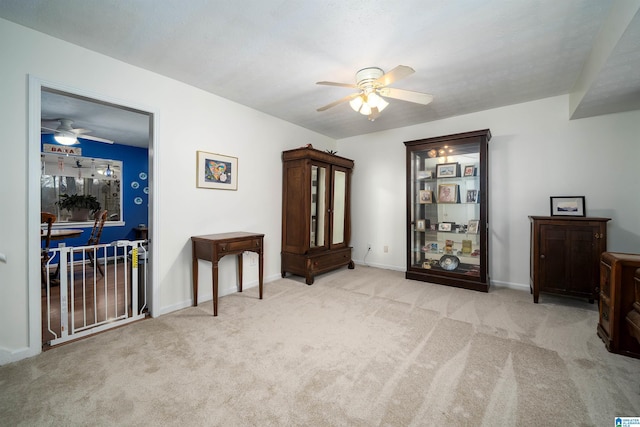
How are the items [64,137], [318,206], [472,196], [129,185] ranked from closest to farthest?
[472,196], [64,137], [318,206], [129,185]

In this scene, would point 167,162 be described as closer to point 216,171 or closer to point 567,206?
point 216,171

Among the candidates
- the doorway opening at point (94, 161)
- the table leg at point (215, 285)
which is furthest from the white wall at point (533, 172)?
the doorway opening at point (94, 161)

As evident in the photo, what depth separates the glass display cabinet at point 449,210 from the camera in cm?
337

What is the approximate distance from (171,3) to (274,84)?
1233mm

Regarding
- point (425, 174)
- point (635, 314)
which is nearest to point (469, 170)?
point (425, 174)

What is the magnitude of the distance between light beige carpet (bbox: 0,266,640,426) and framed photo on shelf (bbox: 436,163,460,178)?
182cm

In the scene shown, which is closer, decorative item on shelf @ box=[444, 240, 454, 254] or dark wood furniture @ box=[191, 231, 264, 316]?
dark wood furniture @ box=[191, 231, 264, 316]

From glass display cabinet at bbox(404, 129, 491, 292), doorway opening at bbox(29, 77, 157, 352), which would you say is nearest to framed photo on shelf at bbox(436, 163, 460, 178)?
glass display cabinet at bbox(404, 129, 491, 292)

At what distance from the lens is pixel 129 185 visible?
554 cm

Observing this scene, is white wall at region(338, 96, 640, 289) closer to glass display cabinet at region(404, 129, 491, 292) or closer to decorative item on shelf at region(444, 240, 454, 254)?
glass display cabinet at region(404, 129, 491, 292)

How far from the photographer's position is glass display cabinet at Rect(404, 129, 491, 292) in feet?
11.0

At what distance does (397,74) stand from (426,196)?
225 centimetres

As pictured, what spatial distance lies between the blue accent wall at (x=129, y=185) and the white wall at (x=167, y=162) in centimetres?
357

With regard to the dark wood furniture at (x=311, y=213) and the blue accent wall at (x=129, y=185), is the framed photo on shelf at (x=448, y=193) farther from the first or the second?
the blue accent wall at (x=129, y=185)
